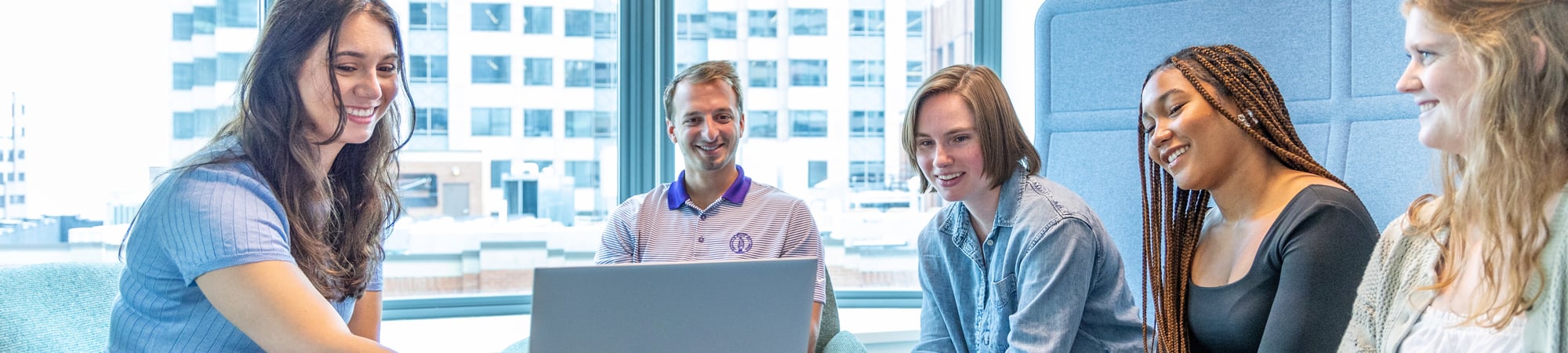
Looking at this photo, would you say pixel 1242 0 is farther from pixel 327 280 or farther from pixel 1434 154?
pixel 327 280

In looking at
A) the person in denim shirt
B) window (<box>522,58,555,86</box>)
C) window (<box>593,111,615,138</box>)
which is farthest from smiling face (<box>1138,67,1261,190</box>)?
window (<box>522,58,555,86</box>)

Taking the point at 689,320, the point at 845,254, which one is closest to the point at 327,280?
the point at 689,320

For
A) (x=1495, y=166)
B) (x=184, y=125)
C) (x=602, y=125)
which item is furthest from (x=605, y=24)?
(x=1495, y=166)

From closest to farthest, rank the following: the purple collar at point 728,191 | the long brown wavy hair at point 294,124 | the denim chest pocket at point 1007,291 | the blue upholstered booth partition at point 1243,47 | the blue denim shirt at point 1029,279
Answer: the long brown wavy hair at point 294,124, the blue denim shirt at point 1029,279, the denim chest pocket at point 1007,291, the blue upholstered booth partition at point 1243,47, the purple collar at point 728,191

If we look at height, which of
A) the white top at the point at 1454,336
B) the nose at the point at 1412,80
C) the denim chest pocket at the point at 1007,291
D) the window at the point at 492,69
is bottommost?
the denim chest pocket at the point at 1007,291

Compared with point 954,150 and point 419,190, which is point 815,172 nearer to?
point 419,190

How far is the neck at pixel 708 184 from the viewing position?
89.0 inches

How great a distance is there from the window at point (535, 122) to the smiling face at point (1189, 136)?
1.91m

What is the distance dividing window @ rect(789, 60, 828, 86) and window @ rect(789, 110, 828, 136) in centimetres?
9

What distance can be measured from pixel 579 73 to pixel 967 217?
61.5 inches

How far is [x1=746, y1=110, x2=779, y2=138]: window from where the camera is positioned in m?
3.16

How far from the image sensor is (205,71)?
273cm

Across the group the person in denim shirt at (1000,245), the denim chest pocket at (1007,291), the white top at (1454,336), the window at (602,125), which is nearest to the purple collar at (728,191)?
the person in denim shirt at (1000,245)

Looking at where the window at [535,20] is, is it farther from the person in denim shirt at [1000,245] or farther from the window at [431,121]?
the person in denim shirt at [1000,245]
